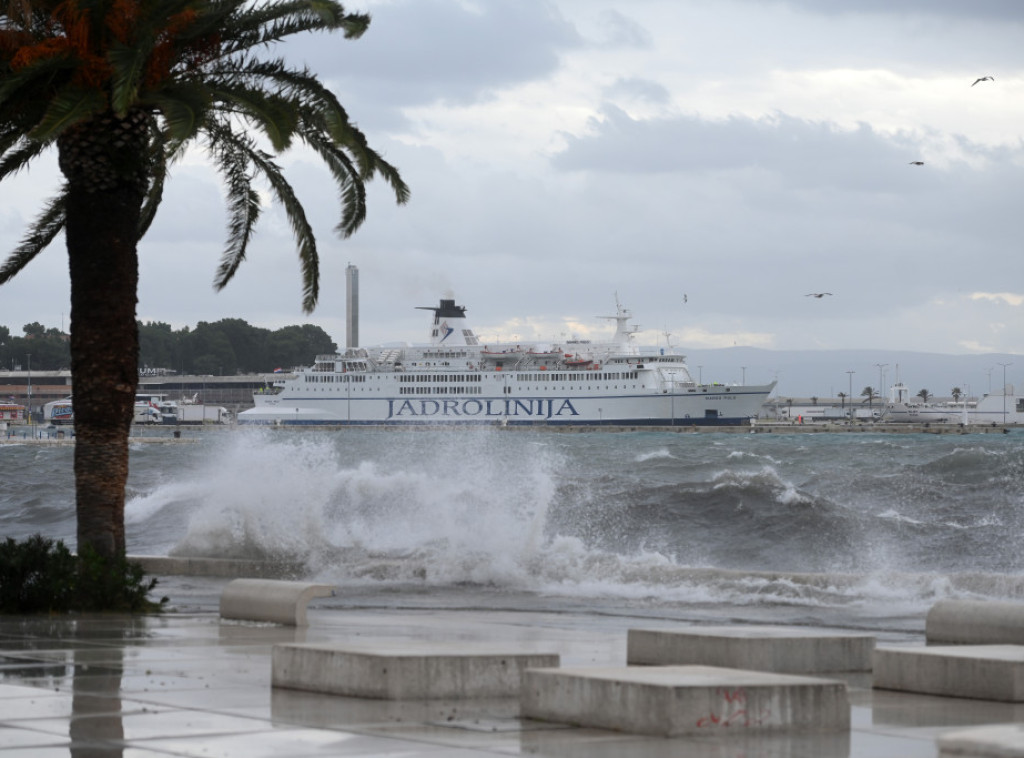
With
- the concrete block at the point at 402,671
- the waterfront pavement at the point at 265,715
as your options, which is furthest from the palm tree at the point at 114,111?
the concrete block at the point at 402,671

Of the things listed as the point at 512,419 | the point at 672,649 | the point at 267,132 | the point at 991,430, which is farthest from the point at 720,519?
the point at 991,430

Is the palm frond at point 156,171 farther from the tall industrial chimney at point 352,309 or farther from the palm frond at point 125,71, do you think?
the tall industrial chimney at point 352,309

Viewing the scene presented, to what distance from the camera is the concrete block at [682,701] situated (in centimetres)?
476

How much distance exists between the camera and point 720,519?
80.0ft

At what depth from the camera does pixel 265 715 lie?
5.26 meters

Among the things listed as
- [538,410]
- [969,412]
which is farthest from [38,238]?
Answer: [969,412]

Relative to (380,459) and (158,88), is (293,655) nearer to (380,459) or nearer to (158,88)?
(158,88)

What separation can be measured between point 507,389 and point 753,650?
8504 cm

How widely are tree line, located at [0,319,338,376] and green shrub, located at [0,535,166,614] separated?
147m

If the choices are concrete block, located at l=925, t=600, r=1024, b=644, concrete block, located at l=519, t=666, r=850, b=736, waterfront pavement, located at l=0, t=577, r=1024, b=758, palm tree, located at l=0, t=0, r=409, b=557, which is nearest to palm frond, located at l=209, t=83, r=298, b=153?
palm tree, located at l=0, t=0, r=409, b=557

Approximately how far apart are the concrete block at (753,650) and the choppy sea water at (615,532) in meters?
4.11

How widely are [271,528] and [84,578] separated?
935cm

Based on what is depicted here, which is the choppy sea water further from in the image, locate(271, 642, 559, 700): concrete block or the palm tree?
locate(271, 642, 559, 700): concrete block

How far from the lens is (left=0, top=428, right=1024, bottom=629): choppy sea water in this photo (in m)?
13.9
